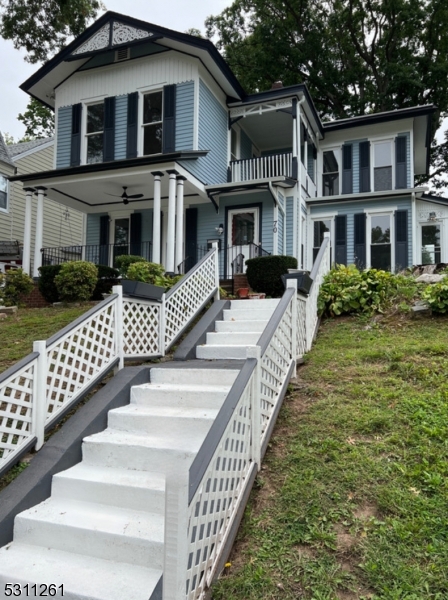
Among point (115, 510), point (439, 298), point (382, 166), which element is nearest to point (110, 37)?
point (382, 166)

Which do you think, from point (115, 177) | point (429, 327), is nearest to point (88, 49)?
point (115, 177)

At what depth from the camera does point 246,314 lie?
645 centimetres

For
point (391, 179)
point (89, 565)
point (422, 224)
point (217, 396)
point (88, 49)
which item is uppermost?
point (88, 49)

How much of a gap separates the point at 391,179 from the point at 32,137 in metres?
24.6

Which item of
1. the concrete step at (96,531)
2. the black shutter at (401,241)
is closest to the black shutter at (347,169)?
the black shutter at (401,241)

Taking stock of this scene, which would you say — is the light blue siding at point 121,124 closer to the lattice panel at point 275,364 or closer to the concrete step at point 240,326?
the concrete step at point 240,326

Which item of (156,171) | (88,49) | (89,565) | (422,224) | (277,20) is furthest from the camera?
(277,20)

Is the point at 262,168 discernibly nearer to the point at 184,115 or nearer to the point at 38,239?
the point at 184,115

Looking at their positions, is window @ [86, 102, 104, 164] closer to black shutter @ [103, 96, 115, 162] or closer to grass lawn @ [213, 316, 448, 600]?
black shutter @ [103, 96, 115, 162]

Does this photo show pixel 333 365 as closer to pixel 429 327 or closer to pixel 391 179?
pixel 429 327

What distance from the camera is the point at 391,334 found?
6.04m

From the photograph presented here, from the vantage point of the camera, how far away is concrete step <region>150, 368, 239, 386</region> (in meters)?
4.19

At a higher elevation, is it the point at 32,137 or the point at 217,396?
the point at 32,137

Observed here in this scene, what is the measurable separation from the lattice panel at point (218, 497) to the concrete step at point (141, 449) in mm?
420
